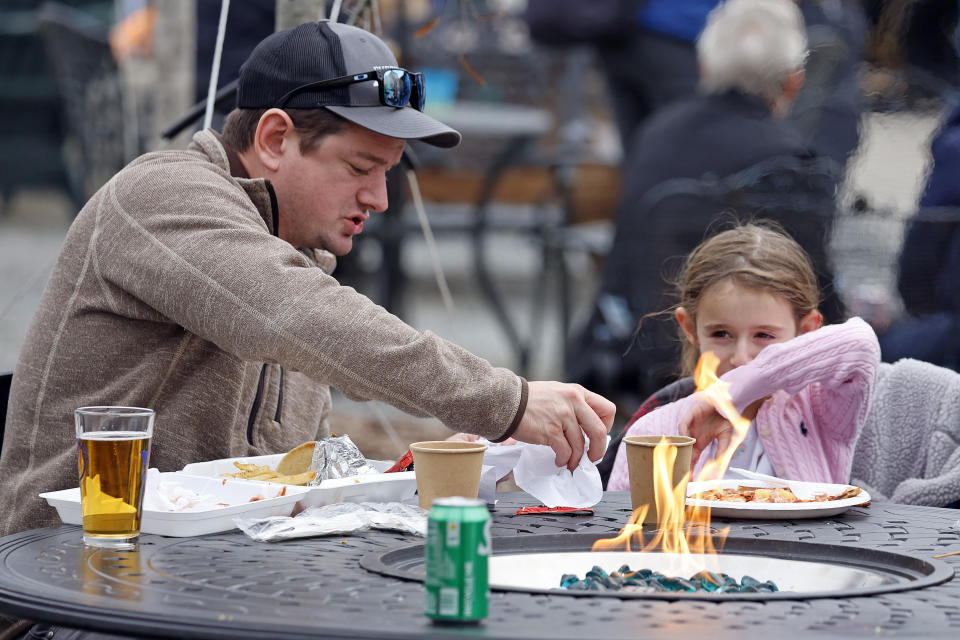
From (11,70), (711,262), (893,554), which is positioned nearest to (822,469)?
(711,262)

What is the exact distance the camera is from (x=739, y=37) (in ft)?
17.2

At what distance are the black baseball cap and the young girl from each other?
2.68 feet

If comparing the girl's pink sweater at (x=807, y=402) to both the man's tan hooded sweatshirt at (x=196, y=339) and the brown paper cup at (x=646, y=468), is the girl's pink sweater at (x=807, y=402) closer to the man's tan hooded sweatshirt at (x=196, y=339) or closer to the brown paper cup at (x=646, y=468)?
the brown paper cup at (x=646, y=468)

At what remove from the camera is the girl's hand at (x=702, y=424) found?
2.80 meters

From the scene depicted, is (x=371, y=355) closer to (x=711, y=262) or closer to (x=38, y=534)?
(x=38, y=534)

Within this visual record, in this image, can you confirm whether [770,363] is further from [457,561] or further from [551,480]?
[457,561]

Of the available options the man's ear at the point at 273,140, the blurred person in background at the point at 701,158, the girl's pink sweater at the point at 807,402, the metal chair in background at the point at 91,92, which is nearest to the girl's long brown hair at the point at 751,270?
the girl's pink sweater at the point at 807,402

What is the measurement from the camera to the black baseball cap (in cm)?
260

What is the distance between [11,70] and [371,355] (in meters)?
11.3

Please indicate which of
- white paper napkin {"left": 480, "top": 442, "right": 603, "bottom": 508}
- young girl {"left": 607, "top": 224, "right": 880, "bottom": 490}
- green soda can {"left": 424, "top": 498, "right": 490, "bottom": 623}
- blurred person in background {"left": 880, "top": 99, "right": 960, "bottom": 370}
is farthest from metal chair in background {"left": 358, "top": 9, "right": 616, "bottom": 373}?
green soda can {"left": 424, "top": 498, "right": 490, "bottom": 623}

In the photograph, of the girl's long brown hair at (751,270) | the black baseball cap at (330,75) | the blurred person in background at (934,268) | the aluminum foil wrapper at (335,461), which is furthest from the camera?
the blurred person in background at (934,268)

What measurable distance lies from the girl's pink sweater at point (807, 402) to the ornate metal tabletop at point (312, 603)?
2.52 feet

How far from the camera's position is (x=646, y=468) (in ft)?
6.97

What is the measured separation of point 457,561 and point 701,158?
14.3ft
